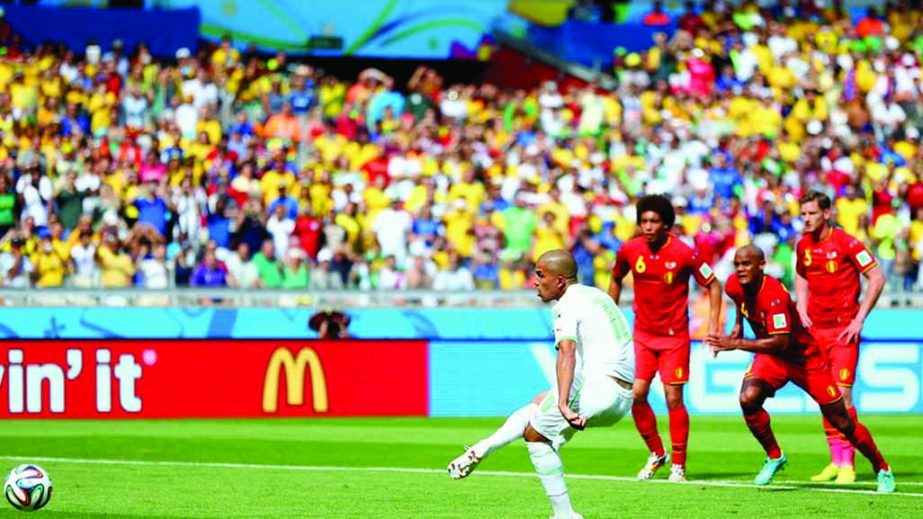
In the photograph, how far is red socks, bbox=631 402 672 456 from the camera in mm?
12742

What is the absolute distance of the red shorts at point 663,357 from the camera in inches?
506

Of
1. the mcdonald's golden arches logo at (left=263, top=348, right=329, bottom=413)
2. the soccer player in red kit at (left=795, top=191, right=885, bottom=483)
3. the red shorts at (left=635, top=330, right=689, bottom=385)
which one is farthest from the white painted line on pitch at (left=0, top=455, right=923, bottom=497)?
the mcdonald's golden arches logo at (left=263, top=348, right=329, bottom=413)

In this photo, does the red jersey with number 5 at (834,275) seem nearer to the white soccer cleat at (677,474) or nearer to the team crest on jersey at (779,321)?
the team crest on jersey at (779,321)

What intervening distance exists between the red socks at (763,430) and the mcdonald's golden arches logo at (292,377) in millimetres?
9023

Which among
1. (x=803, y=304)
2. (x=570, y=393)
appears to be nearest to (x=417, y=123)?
(x=803, y=304)

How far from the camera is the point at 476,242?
23.0 meters

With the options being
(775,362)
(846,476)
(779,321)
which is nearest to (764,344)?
(779,321)

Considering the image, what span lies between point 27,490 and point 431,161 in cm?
1583

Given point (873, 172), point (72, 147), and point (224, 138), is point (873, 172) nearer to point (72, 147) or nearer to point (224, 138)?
point (224, 138)

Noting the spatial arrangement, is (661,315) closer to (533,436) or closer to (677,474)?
(677,474)

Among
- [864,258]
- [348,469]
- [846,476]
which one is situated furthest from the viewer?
[348,469]

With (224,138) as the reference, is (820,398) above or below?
below

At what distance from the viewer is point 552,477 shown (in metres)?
9.16

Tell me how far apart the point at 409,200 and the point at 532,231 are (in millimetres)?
2053
